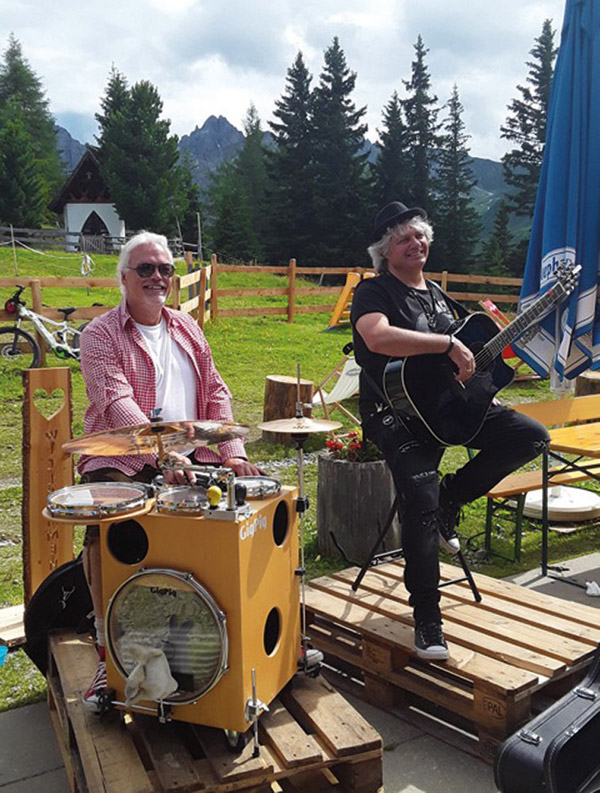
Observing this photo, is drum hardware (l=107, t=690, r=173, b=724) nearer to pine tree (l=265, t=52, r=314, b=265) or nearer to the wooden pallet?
the wooden pallet

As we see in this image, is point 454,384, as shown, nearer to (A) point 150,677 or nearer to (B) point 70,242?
(A) point 150,677

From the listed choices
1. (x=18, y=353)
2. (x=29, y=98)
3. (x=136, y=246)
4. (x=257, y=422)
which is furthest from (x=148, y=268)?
(x=29, y=98)

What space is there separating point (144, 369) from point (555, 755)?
6.28ft

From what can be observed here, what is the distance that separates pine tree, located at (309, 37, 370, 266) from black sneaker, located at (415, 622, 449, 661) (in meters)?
35.7

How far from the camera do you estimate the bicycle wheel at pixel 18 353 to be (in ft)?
32.0

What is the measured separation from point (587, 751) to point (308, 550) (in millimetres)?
2832

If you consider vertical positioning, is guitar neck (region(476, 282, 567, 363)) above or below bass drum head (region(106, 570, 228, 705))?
above

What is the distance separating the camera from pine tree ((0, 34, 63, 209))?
2389 inches

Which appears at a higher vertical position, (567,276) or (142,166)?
(142,166)

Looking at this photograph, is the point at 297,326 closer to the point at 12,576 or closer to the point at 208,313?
the point at 208,313

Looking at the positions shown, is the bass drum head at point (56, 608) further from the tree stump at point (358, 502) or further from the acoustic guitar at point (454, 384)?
the tree stump at point (358, 502)

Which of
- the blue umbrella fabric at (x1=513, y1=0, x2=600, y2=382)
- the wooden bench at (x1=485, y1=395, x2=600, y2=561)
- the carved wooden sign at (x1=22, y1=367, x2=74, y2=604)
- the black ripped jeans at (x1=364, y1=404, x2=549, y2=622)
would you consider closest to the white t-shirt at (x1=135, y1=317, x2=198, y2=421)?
the carved wooden sign at (x1=22, y1=367, x2=74, y2=604)

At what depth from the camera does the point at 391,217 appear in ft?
10.8

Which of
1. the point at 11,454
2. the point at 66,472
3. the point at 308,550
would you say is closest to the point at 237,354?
the point at 11,454
